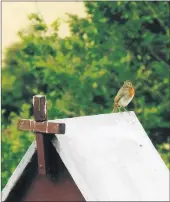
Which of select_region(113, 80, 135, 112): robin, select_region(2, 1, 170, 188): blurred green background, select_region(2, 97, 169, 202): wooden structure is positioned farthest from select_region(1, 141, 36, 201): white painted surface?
select_region(2, 1, 170, 188): blurred green background

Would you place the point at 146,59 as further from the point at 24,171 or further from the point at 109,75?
the point at 24,171

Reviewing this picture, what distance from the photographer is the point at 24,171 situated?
183cm

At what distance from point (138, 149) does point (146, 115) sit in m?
5.65

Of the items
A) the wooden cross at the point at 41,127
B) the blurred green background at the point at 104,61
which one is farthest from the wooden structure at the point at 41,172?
the blurred green background at the point at 104,61

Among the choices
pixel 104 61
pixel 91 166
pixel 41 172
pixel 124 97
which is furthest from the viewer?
pixel 104 61

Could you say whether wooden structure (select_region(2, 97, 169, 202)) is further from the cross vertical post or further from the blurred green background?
the blurred green background

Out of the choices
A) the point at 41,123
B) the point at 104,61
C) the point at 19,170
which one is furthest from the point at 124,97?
the point at 104,61

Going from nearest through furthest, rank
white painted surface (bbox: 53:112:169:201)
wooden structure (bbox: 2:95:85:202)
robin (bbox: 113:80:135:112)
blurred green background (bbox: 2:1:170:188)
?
white painted surface (bbox: 53:112:169:201) → wooden structure (bbox: 2:95:85:202) → robin (bbox: 113:80:135:112) → blurred green background (bbox: 2:1:170:188)

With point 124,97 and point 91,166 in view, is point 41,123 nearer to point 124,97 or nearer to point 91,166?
point 91,166

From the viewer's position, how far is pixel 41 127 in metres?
1.66

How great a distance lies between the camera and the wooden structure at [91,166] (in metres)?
1.59

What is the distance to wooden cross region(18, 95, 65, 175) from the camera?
1.62 m

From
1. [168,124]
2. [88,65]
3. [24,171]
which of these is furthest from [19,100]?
[24,171]

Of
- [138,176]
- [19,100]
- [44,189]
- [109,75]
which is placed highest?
[138,176]
